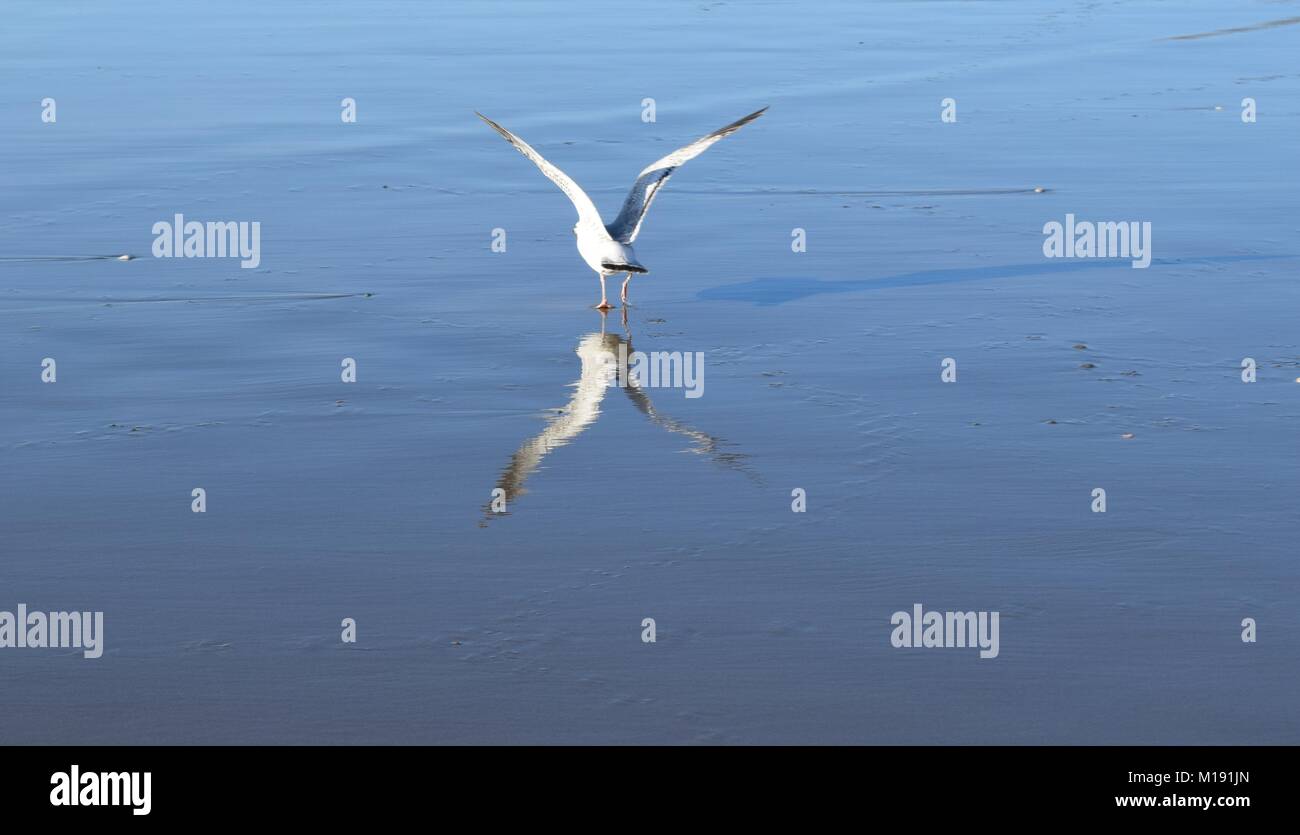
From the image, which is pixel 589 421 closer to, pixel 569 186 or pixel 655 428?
pixel 655 428

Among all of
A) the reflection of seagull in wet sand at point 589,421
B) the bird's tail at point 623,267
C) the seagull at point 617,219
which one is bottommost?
the reflection of seagull in wet sand at point 589,421

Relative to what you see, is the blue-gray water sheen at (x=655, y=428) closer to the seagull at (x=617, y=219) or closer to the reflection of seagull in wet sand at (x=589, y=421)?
the reflection of seagull in wet sand at (x=589, y=421)

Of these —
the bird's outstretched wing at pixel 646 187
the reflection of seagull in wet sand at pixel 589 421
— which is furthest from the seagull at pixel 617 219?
the reflection of seagull in wet sand at pixel 589 421

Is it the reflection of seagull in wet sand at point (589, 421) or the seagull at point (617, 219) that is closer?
the reflection of seagull in wet sand at point (589, 421)

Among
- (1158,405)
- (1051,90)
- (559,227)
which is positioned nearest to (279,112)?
(559,227)

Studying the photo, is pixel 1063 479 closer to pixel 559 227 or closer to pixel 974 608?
pixel 974 608

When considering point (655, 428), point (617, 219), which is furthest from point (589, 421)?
point (617, 219)

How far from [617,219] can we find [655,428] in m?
2.68

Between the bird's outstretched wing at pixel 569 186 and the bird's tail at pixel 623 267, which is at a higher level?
the bird's outstretched wing at pixel 569 186

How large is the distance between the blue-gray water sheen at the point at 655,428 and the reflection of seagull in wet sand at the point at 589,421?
0.04 m

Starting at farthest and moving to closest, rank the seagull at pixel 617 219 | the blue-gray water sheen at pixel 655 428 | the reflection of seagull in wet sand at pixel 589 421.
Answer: the seagull at pixel 617 219 < the reflection of seagull in wet sand at pixel 589 421 < the blue-gray water sheen at pixel 655 428

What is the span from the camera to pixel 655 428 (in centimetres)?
851

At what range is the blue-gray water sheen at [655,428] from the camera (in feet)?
19.0

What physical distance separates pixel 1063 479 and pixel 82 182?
9141mm
